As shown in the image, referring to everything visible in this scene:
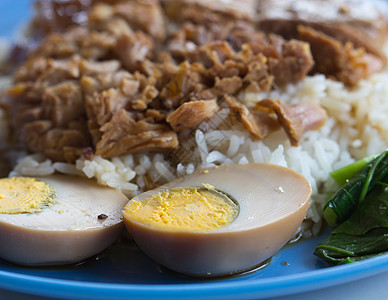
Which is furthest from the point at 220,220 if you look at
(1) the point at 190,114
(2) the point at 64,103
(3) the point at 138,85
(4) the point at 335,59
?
(4) the point at 335,59

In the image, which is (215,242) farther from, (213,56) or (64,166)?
(213,56)

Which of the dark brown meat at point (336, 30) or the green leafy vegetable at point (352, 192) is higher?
the dark brown meat at point (336, 30)

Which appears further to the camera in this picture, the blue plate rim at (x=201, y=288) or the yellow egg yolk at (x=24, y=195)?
the yellow egg yolk at (x=24, y=195)

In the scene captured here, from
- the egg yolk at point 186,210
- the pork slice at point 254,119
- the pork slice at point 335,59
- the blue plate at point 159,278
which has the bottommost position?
the blue plate at point 159,278

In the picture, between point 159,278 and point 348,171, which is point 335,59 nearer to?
point 348,171

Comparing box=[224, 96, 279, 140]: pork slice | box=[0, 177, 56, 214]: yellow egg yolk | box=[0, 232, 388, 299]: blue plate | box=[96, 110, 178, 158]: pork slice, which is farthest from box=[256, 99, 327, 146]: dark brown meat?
box=[0, 177, 56, 214]: yellow egg yolk

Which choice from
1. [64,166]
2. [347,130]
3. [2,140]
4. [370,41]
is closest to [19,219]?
[64,166]

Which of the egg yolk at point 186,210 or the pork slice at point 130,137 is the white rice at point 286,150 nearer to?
the pork slice at point 130,137

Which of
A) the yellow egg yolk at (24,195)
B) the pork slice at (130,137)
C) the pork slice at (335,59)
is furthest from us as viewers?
the pork slice at (335,59)

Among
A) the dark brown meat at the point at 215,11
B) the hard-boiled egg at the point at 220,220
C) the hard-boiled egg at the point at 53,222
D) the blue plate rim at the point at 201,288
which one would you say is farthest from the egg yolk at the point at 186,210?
the dark brown meat at the point at 215,11
